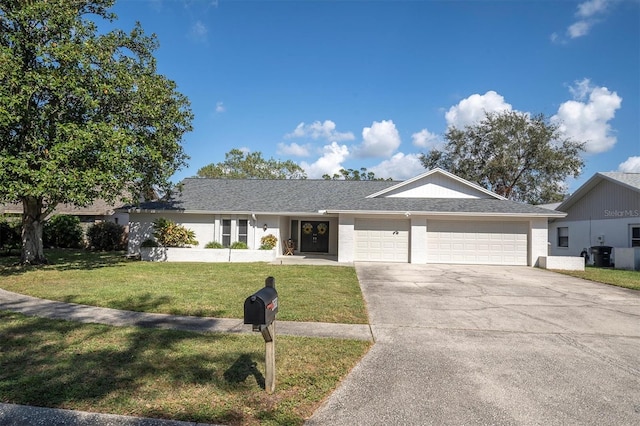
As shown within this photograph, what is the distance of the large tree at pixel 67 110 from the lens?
34.5 ft

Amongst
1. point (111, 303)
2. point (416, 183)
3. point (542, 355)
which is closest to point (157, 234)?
point (111, 303)

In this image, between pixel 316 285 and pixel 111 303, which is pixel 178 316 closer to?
pixel 111 303

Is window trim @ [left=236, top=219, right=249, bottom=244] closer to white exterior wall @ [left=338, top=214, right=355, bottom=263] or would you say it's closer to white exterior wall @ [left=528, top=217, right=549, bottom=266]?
white exterior wall @ [left=338, top=214, right=355, bottom=263]

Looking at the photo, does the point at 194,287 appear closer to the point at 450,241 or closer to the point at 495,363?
the point at 495,363

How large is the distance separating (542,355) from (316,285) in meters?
6.11

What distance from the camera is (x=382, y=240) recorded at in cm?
1752

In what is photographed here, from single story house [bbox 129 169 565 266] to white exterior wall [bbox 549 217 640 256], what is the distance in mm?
4661

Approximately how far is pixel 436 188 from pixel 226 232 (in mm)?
11020

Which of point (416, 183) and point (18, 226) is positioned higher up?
point (416, 183)

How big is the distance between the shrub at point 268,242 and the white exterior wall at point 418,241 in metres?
→ 6.59

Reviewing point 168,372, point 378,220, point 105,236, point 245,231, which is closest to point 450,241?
point 378,220

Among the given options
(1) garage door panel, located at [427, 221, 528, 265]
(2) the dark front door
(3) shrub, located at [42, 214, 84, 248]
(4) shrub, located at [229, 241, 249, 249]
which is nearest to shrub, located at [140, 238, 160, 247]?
(4) shrub, located at [229, 241, 249, 249]

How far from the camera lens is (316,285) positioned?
10.4 meters

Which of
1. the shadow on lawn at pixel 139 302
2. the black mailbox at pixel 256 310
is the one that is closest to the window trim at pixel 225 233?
the shadow on lawn at pixel 139 302
